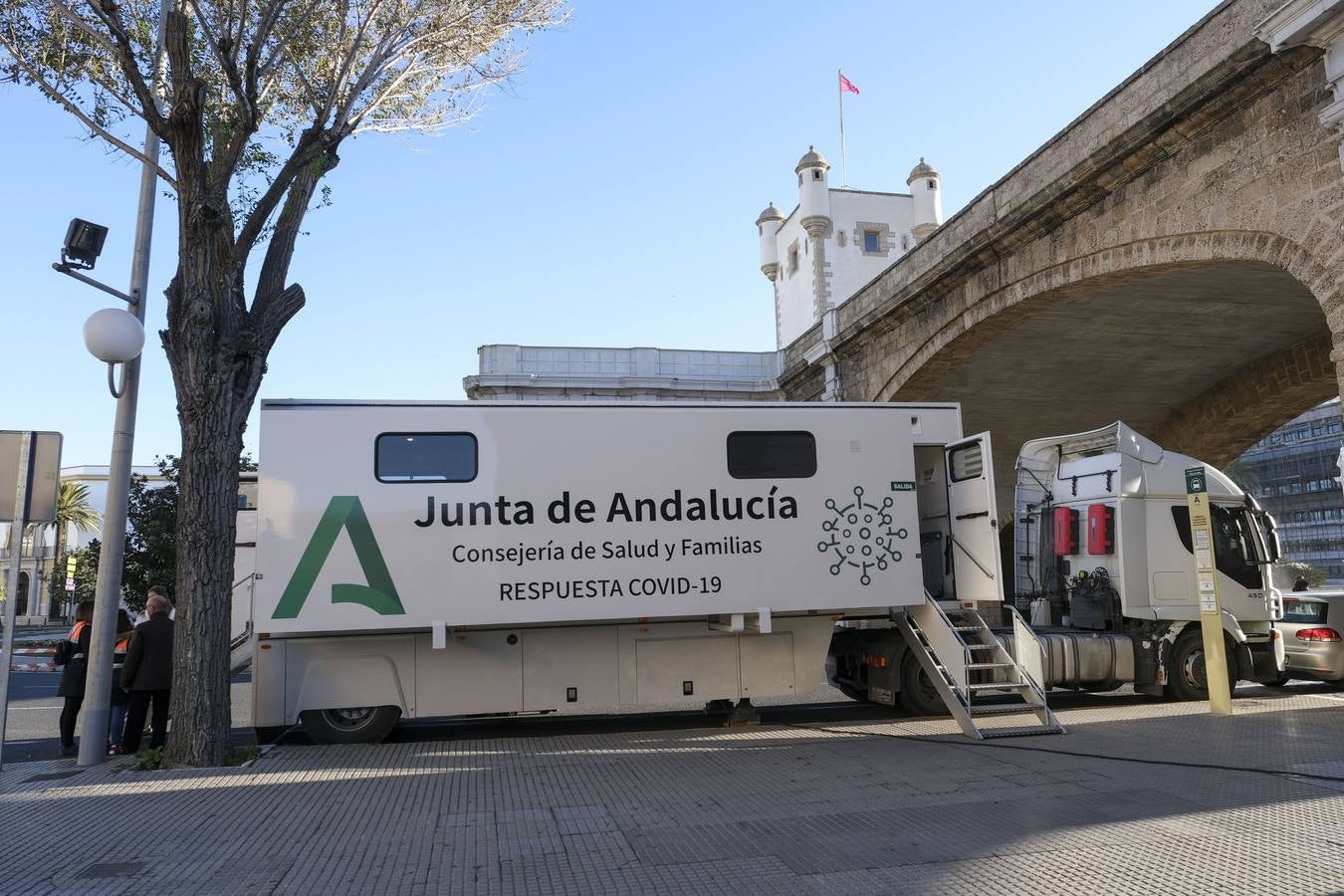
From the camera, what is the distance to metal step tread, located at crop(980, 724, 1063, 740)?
8.84 metres

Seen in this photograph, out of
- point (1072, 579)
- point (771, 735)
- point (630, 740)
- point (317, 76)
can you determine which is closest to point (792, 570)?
point (771, 735)

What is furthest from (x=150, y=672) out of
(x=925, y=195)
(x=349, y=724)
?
(x=925, y=195)

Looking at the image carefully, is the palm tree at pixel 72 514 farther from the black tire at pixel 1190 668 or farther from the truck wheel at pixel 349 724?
the black tire at pixel 1190 668

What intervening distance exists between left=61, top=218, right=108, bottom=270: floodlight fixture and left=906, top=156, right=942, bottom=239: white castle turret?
43098mm

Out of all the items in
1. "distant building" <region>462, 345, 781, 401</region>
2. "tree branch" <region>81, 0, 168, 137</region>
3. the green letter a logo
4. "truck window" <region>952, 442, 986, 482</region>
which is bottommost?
the green letter a logo

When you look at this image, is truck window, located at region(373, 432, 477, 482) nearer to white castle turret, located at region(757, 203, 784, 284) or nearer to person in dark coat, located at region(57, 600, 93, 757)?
person in dark coat, located at region(57, 600, 93, 757)

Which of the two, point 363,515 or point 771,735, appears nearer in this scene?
point 363,515

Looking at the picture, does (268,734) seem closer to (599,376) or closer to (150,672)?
(150,672)

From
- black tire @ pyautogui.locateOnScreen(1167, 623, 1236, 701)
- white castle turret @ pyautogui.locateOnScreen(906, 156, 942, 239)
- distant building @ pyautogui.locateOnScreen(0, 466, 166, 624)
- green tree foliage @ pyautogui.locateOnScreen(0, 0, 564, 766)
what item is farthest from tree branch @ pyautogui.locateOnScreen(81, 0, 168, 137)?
distant building @ pyautogui.locateOnScreen(0, 466, 166, 624)

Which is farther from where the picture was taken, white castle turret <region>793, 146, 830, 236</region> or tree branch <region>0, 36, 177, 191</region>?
white castle turret <region>793, 146, 830, 236</region>

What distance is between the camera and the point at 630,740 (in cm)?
923

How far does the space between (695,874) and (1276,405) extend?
20533mm

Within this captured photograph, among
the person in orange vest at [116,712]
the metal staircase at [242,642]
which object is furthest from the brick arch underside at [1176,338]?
the person in orange vest at [116,712]

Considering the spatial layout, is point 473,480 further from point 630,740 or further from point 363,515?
point 630,740
